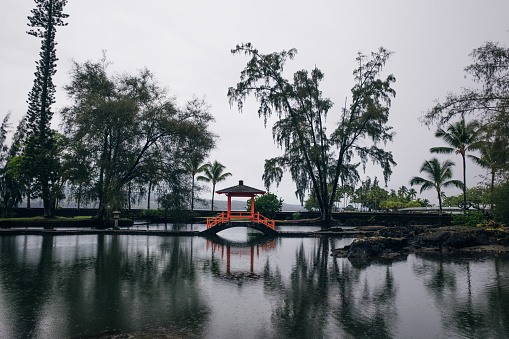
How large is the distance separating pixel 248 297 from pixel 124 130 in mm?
26438

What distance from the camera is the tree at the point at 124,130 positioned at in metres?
30.2

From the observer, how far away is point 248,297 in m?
9.36

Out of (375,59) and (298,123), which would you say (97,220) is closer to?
(298,123)

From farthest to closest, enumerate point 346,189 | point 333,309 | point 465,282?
point 346,189
point 465,282
point 333,309

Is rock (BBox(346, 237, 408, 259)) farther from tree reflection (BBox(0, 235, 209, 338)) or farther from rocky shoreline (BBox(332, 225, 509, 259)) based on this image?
tree reflection (BBox(0, 235, 209, 338))

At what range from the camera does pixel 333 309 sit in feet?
27.3

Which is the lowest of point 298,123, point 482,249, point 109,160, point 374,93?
point 482,249

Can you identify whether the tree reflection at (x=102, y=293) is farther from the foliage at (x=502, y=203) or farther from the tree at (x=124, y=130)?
the foliage at (x=502, y=203)

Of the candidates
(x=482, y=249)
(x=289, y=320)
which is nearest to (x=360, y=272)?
(x=289, y=320)

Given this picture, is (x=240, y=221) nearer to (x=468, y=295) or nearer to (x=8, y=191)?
(x=468, y=295)

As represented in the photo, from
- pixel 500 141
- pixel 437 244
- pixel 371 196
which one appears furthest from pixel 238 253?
pixel 371 196

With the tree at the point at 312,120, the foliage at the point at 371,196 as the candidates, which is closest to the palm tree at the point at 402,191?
the foliage at the point at 371,196

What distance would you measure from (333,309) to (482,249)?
15.4 m

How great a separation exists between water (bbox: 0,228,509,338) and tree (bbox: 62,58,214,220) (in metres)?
15.5
